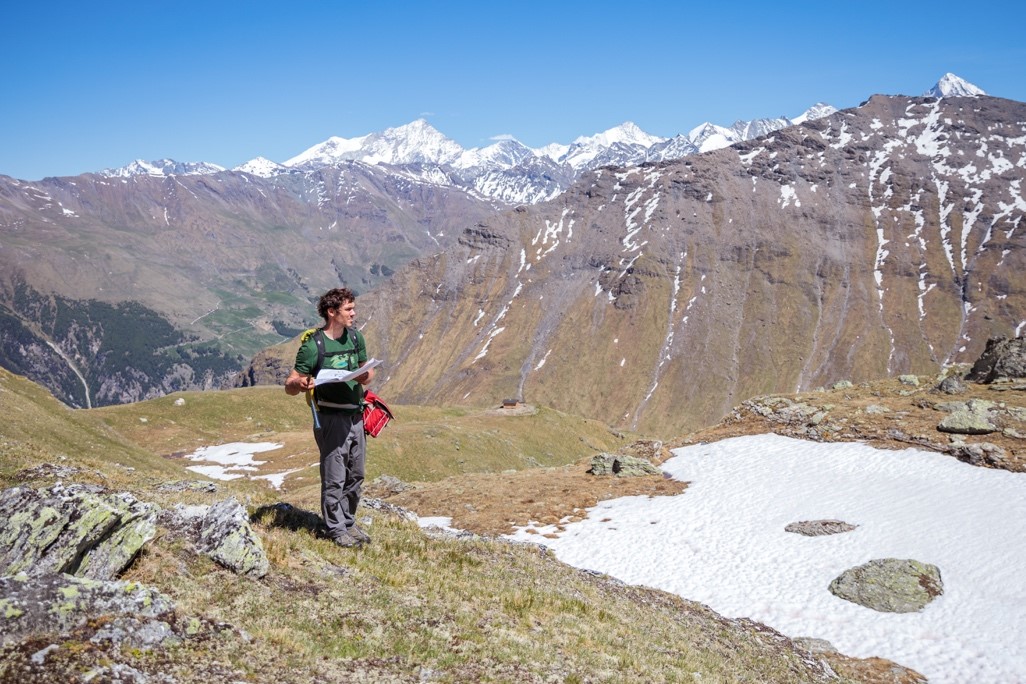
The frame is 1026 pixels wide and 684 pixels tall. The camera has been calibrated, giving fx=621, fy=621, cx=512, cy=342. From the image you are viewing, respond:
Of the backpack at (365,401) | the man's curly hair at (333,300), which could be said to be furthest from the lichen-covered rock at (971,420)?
the man's curly hair at (333,300)

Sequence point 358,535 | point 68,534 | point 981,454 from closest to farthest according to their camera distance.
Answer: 1. point 68,534
2. point 358,535
3. point 981,454

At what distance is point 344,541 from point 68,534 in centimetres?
532

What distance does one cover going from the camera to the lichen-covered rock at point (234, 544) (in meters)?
10.7

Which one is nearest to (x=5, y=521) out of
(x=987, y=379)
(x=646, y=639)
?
(x=646, y=639)

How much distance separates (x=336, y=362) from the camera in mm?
13016

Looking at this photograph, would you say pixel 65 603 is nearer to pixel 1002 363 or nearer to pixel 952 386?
pixel 952 386

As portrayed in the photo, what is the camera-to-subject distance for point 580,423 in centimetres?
11275

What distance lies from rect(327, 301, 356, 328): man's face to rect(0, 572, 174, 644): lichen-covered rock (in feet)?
19.5

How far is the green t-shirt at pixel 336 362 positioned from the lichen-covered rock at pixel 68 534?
151 inches

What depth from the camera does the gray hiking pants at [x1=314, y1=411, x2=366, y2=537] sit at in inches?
517

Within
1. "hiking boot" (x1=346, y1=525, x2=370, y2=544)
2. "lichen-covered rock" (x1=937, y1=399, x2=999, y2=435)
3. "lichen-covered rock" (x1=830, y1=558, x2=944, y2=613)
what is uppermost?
"hiking boot" (x1=346, y1=525, x2=370, y2=544)

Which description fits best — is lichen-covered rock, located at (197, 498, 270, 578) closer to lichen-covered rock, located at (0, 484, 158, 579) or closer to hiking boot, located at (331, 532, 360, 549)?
lichen-covered rock, located at (0, 484, 158, 579)

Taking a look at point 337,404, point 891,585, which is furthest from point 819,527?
point 337,404

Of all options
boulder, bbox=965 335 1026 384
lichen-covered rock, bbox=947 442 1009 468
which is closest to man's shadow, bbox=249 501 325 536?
lichen-covered rock, bbox=947 442 1009 468
